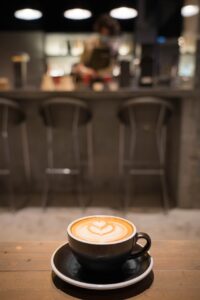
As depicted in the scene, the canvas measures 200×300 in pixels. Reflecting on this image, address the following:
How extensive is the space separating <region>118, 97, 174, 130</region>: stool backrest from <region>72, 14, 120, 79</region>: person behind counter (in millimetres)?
735

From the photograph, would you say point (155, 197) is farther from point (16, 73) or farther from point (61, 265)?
point (61, 265)

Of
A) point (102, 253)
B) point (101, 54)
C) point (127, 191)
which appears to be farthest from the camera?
point (101, 54)

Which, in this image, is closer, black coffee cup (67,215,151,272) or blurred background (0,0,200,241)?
black coffee cup (67,215,151,272)

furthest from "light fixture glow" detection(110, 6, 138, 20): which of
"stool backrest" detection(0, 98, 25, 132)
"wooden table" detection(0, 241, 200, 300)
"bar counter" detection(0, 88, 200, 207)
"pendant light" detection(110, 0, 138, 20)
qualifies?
"wooden table" detection(0, 241, 200, 300)

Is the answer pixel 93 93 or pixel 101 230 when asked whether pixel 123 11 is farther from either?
pixel 101 230

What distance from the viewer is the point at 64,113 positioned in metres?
2.93

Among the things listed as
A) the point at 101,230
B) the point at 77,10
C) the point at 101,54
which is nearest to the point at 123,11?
the point at 77,10

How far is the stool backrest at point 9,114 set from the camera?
9.38ft

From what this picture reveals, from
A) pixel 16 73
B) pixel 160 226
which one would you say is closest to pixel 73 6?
pixel 16 73

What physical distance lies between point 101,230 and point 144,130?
2.59 m

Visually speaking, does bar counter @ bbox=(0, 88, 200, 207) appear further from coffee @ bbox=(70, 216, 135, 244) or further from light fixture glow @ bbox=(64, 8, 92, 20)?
coffee @ bbox=(70, 216, 135, 244)

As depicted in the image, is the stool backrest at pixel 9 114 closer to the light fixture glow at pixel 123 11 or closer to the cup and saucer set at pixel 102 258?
the cup and saucer set at pixel 102 258

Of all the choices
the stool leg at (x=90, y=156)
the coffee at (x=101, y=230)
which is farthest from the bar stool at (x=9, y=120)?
the coffee at (x=101, y=230)

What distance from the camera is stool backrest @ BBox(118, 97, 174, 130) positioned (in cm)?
282
